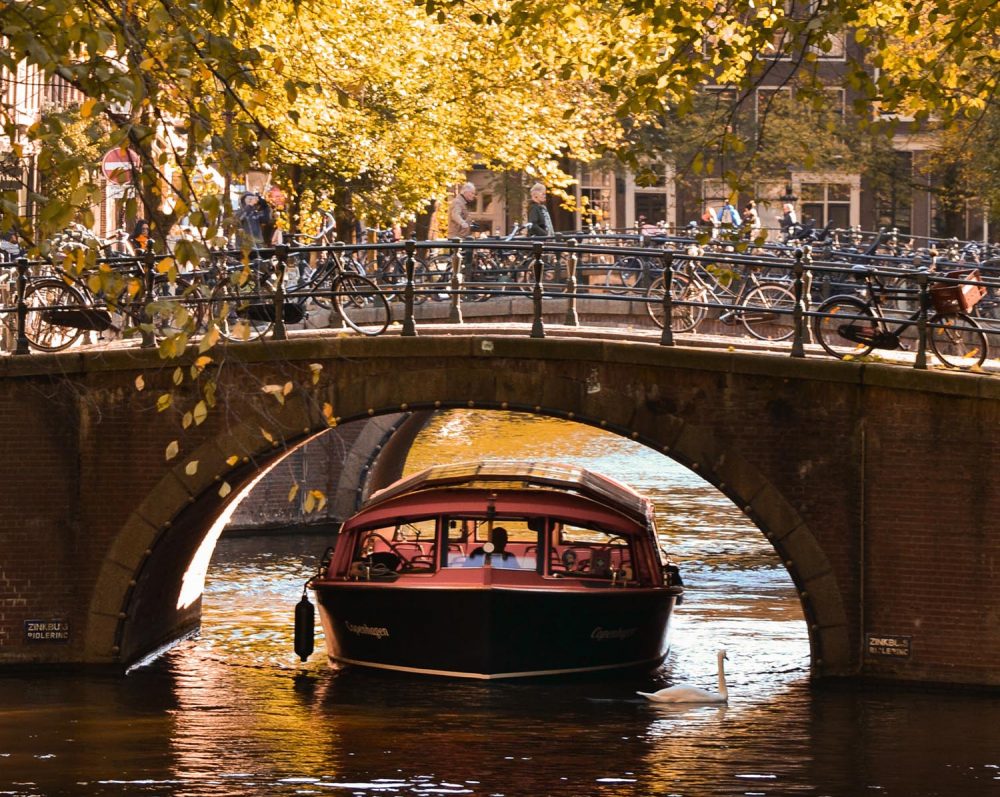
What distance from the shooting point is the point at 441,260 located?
26.1m

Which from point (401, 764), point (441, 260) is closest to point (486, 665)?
point (401, 764)

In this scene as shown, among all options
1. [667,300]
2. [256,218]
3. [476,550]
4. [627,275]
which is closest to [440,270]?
[256,218]

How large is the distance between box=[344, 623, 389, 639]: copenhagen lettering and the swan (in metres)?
2.54

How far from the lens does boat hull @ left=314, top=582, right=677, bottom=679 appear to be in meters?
18.2

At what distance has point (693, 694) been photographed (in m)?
17.6

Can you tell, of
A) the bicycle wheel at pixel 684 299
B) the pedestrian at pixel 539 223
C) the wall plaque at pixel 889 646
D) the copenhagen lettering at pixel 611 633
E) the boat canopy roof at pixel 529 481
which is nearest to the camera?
the wall plaque at pixel 889 646

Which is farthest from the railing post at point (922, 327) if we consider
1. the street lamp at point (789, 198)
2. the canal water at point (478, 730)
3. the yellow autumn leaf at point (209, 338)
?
the yellow autumn leaf at point (209, 338)

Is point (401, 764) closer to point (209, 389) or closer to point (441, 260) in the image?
point (209, 389)

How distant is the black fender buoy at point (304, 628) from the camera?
19219 mm

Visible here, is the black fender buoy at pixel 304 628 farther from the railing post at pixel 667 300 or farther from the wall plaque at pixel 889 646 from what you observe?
the wall plaque at pixel 889 646

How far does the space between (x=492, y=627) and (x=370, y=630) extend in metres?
1.30

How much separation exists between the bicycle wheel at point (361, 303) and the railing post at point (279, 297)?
492 mm

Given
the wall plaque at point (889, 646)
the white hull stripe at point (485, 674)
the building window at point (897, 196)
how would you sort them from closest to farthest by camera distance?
the wall plaque at point (889, 646) → the white hull stripe at point (485, 674) → the building window at point (897, 196)

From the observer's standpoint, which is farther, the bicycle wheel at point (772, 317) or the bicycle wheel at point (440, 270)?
the bicycle wheel at point (440, 270)
